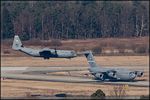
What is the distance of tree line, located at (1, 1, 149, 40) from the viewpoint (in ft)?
382

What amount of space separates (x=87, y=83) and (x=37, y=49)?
3748cm

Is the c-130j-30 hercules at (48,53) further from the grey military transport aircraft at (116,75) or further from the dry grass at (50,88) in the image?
the dry grass at (50,88)

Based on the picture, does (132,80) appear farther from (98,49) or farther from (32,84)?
(98,49)

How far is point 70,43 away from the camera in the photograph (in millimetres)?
112438

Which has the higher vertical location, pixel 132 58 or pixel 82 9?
pixel 82 9

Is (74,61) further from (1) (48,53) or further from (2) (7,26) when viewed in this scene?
(2) (7,26)

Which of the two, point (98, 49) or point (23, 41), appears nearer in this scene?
point (98, 49)

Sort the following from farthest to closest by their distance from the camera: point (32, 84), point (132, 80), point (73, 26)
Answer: point (73, 26) → point (132, 80) → point (32, 84)

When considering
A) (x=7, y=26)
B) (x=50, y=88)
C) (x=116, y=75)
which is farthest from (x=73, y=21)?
(x=50, y=88)

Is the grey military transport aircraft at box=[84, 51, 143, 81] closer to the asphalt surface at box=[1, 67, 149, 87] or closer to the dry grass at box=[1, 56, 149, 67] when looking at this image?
the asphalt surface at box=[1, 67, 149, 87]

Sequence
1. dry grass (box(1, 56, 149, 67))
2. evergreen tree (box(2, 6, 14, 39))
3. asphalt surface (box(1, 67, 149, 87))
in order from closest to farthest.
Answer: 1. asphalt surface (box(1, 67, 149, 87))
2. dry grass (box(1, 56, 149, 67))
3. evergreen tree (box(2, 6, 14, 39))

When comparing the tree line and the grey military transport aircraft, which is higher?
the tree line

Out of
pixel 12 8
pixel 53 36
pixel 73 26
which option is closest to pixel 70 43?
pixel 53 36

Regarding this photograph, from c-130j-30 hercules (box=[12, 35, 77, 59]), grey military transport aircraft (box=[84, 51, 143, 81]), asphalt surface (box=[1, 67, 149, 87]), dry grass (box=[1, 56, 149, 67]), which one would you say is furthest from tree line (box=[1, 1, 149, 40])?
grey military transport aircraft (box=[84, 51, 143, 81])
